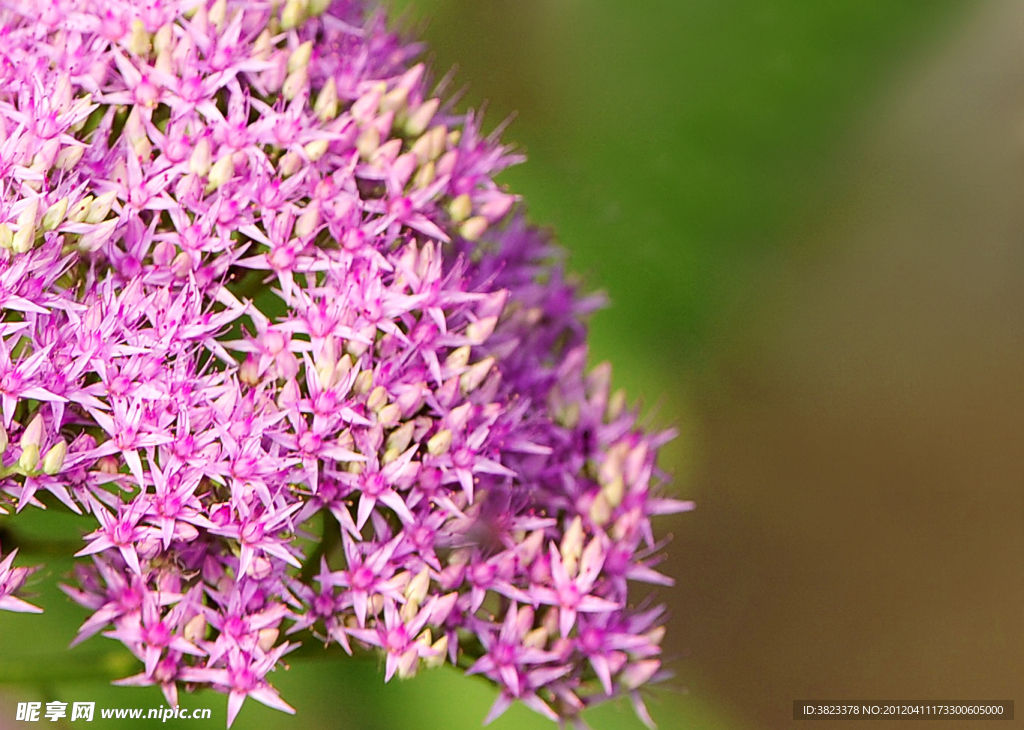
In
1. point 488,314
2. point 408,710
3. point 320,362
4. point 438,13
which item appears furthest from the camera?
point 438,13

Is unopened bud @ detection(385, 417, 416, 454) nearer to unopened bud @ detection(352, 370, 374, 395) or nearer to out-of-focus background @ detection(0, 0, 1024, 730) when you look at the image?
unopened bud @ detection(352, 370, 374, 395)

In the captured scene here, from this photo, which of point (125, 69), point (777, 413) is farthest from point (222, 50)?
point (777, 413)

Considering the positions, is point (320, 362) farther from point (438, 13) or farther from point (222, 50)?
point (438, 13)

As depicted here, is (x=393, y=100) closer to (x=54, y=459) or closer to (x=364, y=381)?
(x=364, y=381)

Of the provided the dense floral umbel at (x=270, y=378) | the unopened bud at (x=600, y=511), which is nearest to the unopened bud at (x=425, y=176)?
the dense floral umbel at (x=270, y=378)

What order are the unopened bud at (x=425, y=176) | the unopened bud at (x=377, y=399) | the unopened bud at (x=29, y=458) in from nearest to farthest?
the unopened bud at (x=29, y=458) → the unopened bud at (x=377, y=399) → the unopened bud at (x=425, y=176)

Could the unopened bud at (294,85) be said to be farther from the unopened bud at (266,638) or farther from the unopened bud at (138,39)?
the unopened bud at (266,638)

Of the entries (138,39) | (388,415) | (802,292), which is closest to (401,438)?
(388,415)

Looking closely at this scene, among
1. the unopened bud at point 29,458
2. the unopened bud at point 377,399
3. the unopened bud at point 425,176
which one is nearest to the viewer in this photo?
the unopened bud at point 29,458
